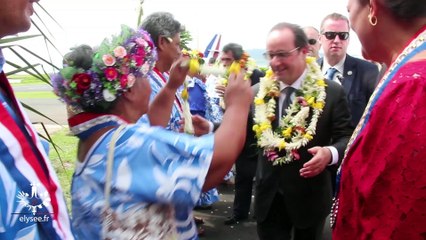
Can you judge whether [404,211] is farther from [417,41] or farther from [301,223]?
[301,223]

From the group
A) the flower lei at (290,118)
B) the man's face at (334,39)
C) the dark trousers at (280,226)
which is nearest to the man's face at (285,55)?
the flower lei at (290,118)

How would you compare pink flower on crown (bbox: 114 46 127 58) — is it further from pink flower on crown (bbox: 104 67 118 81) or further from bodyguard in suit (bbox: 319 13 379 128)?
bodyguard in suit (bbox: 319 13 379 128)

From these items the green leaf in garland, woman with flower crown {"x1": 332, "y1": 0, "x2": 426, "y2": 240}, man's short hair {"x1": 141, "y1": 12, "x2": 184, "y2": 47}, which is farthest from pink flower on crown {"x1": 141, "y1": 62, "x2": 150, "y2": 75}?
man's short hair {"x1": 141, "y1": 12, "x2": 184, "y2": 47}

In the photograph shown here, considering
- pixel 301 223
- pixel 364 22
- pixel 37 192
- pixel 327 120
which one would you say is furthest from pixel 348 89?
pixel 37 192

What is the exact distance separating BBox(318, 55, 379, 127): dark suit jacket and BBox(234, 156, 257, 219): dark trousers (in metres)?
1.59

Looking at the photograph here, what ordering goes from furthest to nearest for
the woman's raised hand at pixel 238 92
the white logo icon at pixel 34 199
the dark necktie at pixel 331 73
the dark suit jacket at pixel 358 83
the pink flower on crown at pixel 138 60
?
the dark necktie at pixel 331 73 → the dark suit jacket at pixel 358 83 → the pink flower on crown at pixel 138 60 → the woman's raised hand at pixel 238 92 → the white logo icon at pixel 34 199

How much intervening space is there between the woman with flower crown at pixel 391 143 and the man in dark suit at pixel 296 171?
1413 millimetres

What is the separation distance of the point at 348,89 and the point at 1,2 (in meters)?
3.26

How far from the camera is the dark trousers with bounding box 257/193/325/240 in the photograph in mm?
2982

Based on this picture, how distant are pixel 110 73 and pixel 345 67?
9.49 feet

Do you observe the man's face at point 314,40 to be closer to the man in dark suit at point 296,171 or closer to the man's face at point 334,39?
the man's face at point 334,39

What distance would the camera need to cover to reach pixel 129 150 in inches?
57.5

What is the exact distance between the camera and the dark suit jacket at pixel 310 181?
114 inches

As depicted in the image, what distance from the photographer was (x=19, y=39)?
6.73 feet
